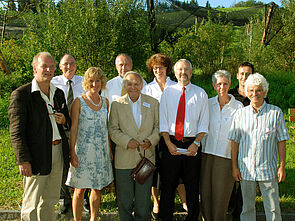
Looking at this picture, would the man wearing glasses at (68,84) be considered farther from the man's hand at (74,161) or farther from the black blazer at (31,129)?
the black blazer at (31,129)

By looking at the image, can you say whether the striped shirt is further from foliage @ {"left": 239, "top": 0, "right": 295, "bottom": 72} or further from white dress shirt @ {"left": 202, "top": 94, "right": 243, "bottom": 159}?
foliage @ {"left": 239, "top": 0, "right": 295, "bottom": 72}

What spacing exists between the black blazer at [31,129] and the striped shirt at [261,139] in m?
2.38

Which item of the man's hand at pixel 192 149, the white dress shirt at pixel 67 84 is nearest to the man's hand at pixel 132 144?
the man's hand at pixel 192 149

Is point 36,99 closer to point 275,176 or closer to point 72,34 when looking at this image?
point 275,176

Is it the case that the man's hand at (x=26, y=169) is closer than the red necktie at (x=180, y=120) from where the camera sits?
Yes

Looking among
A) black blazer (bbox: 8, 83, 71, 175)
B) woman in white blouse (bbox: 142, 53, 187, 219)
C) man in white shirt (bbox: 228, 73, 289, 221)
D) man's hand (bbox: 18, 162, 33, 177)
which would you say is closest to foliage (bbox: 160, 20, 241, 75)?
woman in white blouse (bbox: 142, 53, 187, 219)

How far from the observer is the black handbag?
3.77 meters

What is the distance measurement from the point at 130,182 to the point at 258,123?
1.83m

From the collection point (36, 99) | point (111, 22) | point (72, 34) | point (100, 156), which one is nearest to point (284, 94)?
point (111, 22)

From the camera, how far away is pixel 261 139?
3.44 m

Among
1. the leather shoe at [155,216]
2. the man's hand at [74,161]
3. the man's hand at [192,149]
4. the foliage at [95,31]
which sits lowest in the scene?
the leather shoe at [155,216]

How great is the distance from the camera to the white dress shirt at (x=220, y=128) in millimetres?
3838

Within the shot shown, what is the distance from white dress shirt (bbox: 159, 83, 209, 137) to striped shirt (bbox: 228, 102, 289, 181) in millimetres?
538

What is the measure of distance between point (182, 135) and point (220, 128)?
1.73 feet
